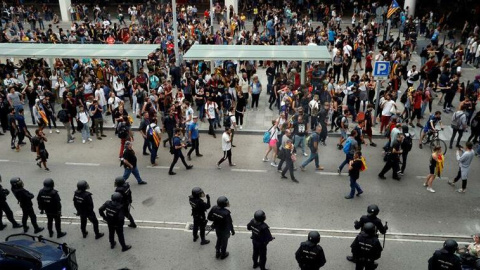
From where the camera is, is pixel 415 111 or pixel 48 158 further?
pixel 415 111

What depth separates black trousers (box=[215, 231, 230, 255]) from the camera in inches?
361

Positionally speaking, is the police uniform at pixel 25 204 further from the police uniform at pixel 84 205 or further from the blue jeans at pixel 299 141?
the blue jeans at pixel 299 141

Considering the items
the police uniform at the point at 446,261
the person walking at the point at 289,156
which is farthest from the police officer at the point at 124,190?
the police uniform at the point at 446,261

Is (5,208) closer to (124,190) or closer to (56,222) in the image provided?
(56,222)

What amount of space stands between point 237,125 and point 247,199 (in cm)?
514

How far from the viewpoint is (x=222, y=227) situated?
354 inches

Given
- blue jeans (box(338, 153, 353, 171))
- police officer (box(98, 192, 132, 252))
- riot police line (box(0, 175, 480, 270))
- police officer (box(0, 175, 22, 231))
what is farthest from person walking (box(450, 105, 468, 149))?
police officer (box(0, 175, 22, 231))

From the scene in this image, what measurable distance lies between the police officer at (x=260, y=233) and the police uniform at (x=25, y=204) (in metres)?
4.98

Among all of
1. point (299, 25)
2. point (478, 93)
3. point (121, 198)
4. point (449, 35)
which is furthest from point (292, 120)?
point (449, 35)

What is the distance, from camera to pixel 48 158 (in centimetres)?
1450

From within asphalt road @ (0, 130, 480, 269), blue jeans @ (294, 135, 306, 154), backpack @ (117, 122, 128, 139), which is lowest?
asphalt road @ (0, 130, 480, 269)

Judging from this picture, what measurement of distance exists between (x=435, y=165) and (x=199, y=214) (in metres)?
6.35

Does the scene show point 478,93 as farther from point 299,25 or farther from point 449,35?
point 299,25

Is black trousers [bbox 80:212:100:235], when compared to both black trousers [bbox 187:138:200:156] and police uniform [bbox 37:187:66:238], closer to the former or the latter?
police uniform [bbox 37:187:66:238]
